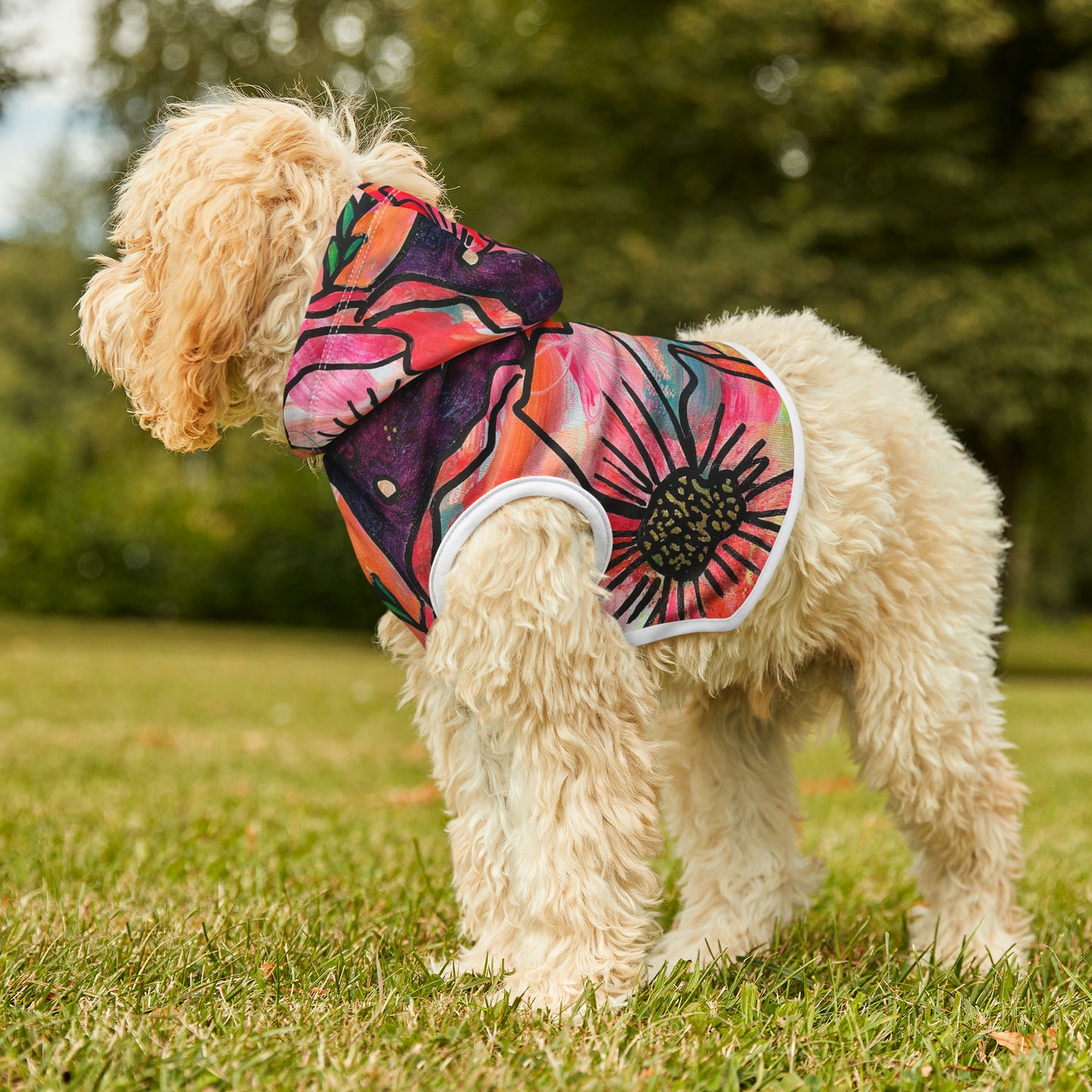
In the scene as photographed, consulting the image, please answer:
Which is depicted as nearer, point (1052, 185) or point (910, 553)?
point (910, 553)

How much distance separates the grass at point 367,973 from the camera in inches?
83.9

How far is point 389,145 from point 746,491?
1220 mm

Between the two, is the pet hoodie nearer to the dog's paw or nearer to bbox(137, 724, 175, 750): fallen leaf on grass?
the dog's paw

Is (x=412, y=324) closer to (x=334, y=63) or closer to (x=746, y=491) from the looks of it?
(x=746, y=491)

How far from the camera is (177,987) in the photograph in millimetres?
2518

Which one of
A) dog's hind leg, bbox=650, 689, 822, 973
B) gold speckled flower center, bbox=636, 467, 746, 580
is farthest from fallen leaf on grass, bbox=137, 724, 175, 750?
gold speckled flower center, bbox=636, 467, 746, 580

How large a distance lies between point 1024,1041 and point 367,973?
1.45 meters

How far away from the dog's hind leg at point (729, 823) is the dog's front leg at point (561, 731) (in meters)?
0.72

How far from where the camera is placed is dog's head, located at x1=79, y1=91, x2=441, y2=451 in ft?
8.34

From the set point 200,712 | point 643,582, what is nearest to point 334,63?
point 200,712

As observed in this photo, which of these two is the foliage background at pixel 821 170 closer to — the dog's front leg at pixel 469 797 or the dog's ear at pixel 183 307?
the dog's ear at pixel 183 307

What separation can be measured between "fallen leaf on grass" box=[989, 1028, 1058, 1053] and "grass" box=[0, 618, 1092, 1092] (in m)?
0.02

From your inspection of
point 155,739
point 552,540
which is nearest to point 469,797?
point 552,540

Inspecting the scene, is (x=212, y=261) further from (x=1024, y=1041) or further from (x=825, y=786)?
(x=825, y=786)
